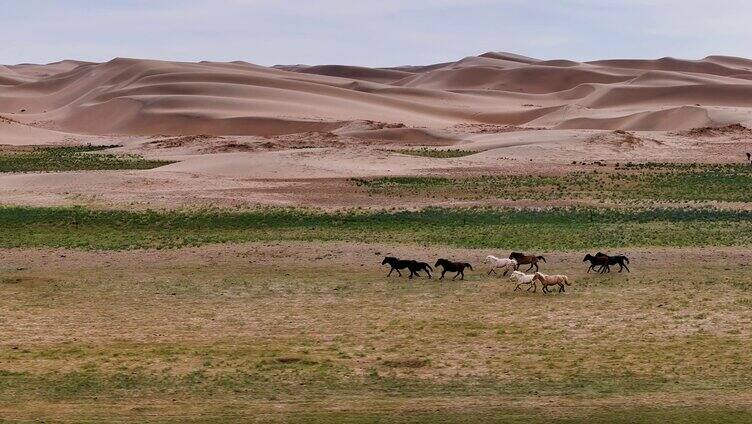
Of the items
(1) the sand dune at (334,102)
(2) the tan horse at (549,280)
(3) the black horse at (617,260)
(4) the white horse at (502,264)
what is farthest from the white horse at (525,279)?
(1) the sand dune at (334,102)

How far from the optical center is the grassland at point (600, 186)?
112 feet

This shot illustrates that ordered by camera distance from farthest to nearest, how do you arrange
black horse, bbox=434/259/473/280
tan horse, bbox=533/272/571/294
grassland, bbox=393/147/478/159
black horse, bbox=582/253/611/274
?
grassland, bbox=393/147/478/159
black horse, bbox=582/253/611/274
black horse, bbox=434/259/473/280
tan horse, bbox=533/272/571/294

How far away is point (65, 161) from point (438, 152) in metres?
19.2

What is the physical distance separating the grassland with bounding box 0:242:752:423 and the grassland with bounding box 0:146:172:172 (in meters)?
25.2

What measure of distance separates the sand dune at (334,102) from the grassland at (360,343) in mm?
49143

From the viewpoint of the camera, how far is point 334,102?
102500mm

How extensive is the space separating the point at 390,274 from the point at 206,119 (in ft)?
227

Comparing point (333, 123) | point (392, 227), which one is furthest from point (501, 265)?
point (333, 123)

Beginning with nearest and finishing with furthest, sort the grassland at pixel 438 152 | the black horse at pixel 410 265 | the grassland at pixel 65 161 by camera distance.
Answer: the black horse at pixel 410 265
the grassland at pixel 65 161
the grassland at pixel 438 152

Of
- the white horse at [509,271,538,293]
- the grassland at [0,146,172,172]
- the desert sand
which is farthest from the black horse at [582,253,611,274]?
the grassland at [0,146,172,172]

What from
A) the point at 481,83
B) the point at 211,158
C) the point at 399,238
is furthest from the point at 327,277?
the point at 481,83

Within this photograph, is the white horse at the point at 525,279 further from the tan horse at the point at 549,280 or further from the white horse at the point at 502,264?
the white horse at the point at 502,264

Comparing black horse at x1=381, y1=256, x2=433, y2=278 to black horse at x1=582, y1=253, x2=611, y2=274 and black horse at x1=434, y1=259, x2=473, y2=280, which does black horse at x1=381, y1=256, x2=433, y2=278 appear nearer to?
black horse at x1=434, y1=259, x2=473, y2=280

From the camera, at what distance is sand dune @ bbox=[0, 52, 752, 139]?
84.4 meters
